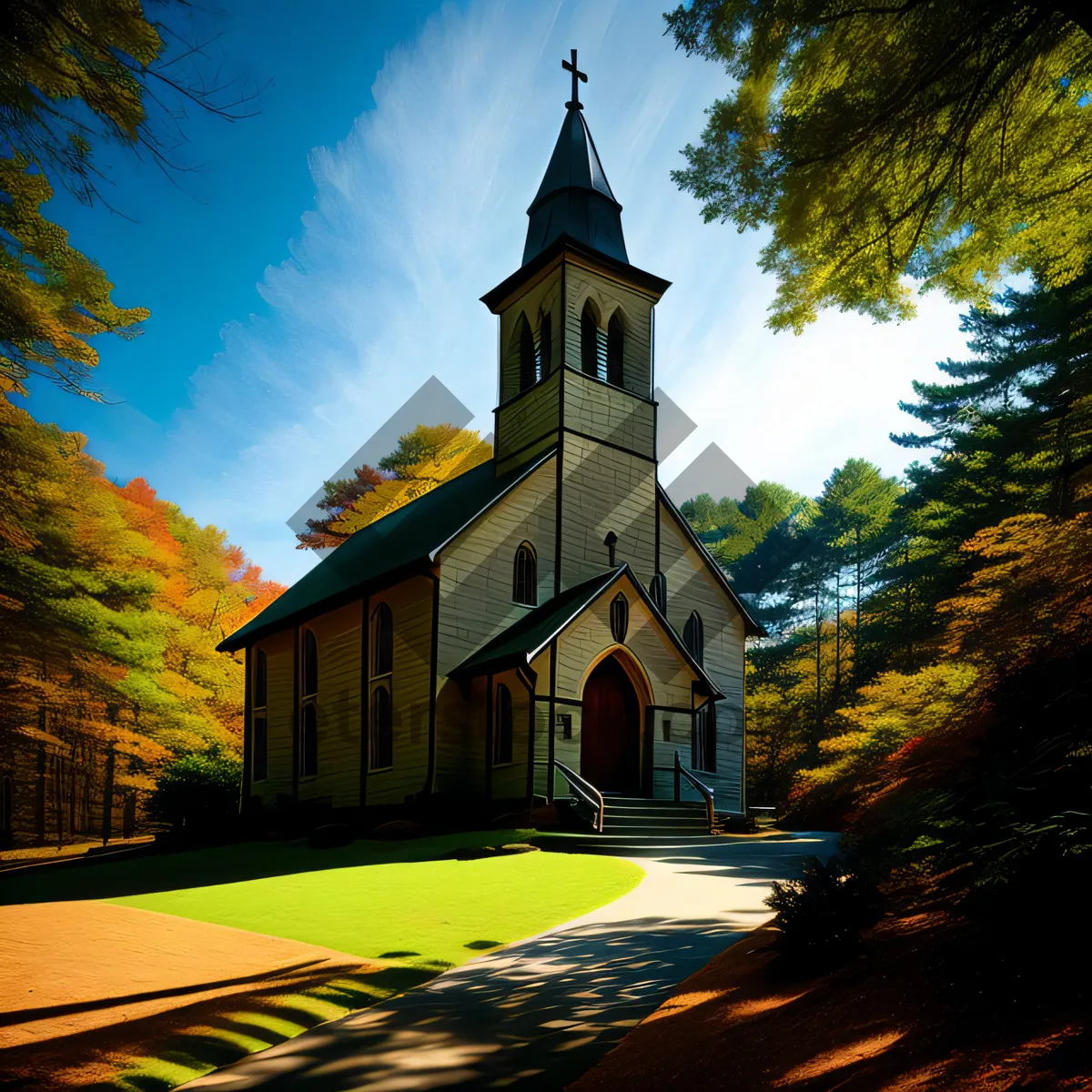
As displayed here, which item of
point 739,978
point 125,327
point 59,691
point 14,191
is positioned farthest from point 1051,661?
point 59,691

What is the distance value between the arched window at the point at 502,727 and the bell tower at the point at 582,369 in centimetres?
340

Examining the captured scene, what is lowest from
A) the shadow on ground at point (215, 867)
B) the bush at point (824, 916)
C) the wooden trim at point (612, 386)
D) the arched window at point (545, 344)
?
the shadow on ground at point (215, 867)

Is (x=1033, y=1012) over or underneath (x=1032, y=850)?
underneath

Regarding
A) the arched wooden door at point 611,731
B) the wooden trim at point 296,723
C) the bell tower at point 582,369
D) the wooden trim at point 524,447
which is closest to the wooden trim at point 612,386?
the bell tower at point 582,369

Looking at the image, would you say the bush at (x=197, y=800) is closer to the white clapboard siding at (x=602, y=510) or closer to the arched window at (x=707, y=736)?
the white clapboard siding at (x=602, y=510)

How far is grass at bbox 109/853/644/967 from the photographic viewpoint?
8688 mm

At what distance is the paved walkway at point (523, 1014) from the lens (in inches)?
202

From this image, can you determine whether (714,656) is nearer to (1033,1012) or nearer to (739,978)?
(739,978)

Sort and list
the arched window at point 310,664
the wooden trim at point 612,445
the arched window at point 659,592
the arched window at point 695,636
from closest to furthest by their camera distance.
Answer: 1. the wooden trim at point 612,445
2. the arched window at point 659,592
3. the arched window at point 695,636
4. the arched window at point 310,664

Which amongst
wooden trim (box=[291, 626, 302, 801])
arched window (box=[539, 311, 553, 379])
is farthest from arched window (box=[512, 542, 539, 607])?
wooden trim (box=[291, 626, 302, 801])

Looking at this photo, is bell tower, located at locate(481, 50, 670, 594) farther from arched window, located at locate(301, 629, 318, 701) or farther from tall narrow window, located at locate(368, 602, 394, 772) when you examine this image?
arched window, located at locate(301, 629, 318, 701)

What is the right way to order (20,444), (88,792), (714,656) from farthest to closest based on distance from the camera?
1. (88,792)
2. (714,656)
3. (20,444)

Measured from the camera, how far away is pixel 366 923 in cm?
A: 935

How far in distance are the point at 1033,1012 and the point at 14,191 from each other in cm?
1093
